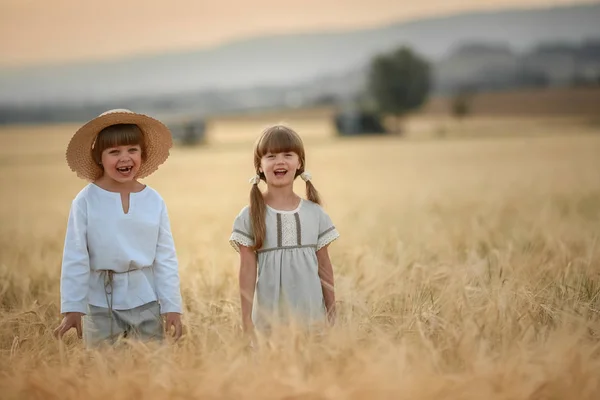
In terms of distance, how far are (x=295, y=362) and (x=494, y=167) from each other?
588 inches

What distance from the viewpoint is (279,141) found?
370 centimetres

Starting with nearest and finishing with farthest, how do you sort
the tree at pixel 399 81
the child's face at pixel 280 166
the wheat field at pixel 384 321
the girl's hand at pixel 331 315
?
the wheat field at pixel 384 321, the child's face at pixel 280 166, the girl's hand at pixel 331 315, the tree at pixel 399 81

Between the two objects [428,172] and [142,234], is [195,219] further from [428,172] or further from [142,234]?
[428,172]

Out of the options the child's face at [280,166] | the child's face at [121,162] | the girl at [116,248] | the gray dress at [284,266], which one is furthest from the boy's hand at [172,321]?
the child's face at [280,166]

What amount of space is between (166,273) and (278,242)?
0.54m

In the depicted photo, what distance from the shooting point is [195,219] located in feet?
30.3

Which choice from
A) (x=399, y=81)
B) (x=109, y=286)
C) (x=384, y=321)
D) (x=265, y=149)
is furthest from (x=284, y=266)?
(x=399, y=81)

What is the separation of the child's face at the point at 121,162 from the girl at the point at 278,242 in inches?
20.8

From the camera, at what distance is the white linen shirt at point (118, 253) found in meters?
3.78

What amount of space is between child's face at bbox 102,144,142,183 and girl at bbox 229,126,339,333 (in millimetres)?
529

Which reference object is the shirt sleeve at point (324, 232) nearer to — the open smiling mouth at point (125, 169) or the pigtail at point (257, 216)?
the pigtail at point (257, 216)

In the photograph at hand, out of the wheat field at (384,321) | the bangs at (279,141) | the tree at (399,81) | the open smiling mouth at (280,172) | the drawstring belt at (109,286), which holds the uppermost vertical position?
the tree at (399,81)

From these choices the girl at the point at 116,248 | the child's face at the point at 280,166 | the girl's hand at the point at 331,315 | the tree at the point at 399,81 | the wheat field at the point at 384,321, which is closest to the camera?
the wheat field at the point at 384,321

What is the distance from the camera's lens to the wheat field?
2992mm
